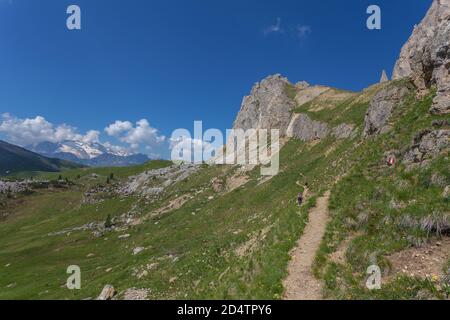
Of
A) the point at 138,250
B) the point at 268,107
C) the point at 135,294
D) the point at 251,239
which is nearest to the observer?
the point at 251,239

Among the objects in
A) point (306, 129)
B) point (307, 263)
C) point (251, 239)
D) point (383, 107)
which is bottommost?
point (251, 239)

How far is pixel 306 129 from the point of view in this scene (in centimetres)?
8950

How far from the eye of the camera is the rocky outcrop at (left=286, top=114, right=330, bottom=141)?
8200 centimetres

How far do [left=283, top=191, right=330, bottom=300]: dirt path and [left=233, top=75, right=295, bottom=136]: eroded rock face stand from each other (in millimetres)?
78764

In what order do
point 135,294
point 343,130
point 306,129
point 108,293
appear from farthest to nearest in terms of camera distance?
point 306,129 → point 343,130 → point 108,293 → point 135,294

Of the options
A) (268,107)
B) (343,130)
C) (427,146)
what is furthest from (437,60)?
(268,107)

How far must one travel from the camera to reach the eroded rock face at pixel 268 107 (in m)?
111

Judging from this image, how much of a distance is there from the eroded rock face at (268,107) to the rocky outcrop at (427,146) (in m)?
77.9

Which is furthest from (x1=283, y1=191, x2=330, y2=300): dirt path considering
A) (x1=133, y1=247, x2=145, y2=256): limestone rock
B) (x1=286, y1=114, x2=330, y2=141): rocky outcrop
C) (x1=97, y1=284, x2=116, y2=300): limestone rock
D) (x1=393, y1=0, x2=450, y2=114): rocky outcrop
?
(x1=286, y1=114, x2=330, y2=141): rocky outcrop

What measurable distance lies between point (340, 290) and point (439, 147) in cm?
1396

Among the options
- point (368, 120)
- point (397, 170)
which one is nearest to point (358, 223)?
point (397, 170)

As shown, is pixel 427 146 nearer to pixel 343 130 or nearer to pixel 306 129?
pixel 343 130

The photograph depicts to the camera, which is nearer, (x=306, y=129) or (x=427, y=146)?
(x=427, y=146)

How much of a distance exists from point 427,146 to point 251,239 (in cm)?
1874
